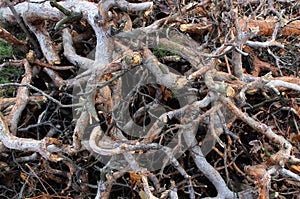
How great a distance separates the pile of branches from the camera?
1473 millimetres

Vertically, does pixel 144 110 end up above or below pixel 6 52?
below

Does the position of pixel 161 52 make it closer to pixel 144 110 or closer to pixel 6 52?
pixel 144 110

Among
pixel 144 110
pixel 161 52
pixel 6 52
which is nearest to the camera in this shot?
pixel 144 110

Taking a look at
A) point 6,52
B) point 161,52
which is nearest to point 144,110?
point 161,52

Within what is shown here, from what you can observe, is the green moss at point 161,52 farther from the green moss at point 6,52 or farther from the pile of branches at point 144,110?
the green moss at point 6,52

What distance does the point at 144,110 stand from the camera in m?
1.64

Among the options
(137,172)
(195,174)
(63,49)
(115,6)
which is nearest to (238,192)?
(195,174)

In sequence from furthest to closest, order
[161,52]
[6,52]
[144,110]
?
1. [6,52]
2. [161,52]
3. [144,110]

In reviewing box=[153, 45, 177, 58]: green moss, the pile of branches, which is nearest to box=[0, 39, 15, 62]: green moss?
the pile of branches

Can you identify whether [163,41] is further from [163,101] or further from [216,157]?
[216,157]

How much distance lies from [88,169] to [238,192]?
0.62 metres

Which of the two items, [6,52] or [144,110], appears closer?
[144,110]

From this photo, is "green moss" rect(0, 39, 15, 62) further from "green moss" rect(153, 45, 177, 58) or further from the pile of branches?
"green moss" rect(153, 45, 177, 58)

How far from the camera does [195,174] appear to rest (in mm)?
1608
